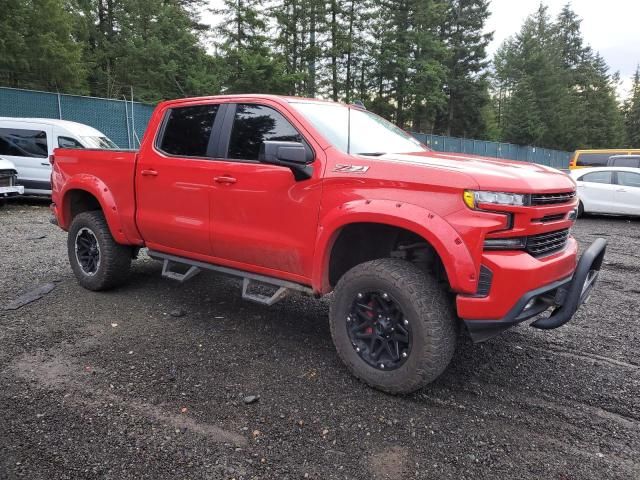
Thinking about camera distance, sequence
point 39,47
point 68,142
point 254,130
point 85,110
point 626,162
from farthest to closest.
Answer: point 39,47 → point 85,110 → point 626,162 → point 68,142 → point 254,130

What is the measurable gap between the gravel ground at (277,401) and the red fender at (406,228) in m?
0.83

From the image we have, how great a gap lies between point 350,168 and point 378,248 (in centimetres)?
73

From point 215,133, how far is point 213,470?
2.73m

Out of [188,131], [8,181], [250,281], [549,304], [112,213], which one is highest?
[188,131]

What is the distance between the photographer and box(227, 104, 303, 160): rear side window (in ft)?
12.5

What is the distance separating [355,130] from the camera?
3959 mm

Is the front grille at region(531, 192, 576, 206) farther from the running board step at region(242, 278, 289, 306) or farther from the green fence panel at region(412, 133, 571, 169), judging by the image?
the green fence panel at region(412, 133, 571, 169)

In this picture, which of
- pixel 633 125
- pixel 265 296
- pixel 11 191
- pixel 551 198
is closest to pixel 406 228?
pixel 551 198

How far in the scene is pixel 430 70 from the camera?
38.8 m

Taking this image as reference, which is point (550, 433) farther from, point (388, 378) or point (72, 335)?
point (72, 335)

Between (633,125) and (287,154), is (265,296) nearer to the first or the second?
(287,154)

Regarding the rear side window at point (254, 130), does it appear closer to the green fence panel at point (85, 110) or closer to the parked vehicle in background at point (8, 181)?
the parked vehicle in background at point (8, 181)

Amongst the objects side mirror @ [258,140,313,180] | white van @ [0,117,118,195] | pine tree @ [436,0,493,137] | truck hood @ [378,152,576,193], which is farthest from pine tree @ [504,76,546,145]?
side mirror @ [258,140,313,180]

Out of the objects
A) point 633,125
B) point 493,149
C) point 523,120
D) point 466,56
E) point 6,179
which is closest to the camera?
point 6,179
